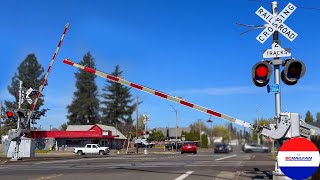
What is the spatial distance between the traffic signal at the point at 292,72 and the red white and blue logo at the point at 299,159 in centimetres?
438

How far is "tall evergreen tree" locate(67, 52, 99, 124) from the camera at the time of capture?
374ft

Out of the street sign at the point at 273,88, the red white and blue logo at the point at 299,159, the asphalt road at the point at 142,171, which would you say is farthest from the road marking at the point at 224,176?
the red white and blue logo at the point at 299,159

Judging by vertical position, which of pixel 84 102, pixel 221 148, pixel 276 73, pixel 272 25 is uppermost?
pixel 84 102

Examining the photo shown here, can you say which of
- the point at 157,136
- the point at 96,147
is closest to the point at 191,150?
the point at 96,147

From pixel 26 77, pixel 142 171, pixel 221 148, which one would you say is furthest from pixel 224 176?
pixel 26 77

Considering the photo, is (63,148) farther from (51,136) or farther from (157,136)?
(157,136)

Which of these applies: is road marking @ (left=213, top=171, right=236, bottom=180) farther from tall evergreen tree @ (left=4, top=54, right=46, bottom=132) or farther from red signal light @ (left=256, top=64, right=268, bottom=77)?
tall evergreen tree @ (left=4, top=54, right=46, bottom=132)

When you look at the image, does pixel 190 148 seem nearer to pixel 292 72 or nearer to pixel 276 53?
pixel 276 53

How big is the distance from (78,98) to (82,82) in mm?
4632

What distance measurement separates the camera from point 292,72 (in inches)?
435

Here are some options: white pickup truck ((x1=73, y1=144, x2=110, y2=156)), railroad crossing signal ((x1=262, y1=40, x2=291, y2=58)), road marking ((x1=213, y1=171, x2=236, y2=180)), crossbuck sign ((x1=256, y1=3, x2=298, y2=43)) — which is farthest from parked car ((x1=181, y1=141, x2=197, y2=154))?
crossbuck sign ((x1=256, y1=3, x2=298, y2=43))

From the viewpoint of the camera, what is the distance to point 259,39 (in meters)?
11.8

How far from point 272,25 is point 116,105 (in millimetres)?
108425

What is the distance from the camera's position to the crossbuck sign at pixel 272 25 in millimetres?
11602
